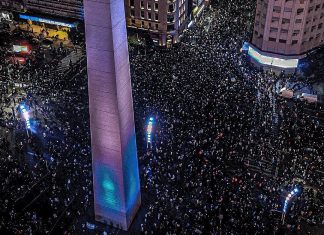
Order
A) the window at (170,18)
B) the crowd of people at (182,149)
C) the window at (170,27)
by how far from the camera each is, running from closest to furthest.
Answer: the crowd of people at (182,149)
the window at (170,18)
the window at (170,27)

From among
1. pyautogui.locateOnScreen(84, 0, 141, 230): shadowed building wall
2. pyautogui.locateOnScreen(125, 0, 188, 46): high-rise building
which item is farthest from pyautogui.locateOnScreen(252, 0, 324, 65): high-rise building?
pyautogui.locateOnScreen(84, 0, 141, 230): shadowed building wall

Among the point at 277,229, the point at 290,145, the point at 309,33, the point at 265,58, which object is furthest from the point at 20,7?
the point at 277,229

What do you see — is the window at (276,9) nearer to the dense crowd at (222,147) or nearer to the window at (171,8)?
the dense crowd at (222,147)

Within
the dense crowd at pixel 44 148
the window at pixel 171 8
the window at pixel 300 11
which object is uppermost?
the window at pixel 300 11

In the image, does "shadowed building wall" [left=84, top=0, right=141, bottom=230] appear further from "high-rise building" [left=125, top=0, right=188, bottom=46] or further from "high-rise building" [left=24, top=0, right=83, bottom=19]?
"high-rise building" [left=24, top=0, right=83, bottom=19]

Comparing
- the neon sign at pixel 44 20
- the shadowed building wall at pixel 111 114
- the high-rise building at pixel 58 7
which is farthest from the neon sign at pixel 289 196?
the high-rise building at pixel 58 7
